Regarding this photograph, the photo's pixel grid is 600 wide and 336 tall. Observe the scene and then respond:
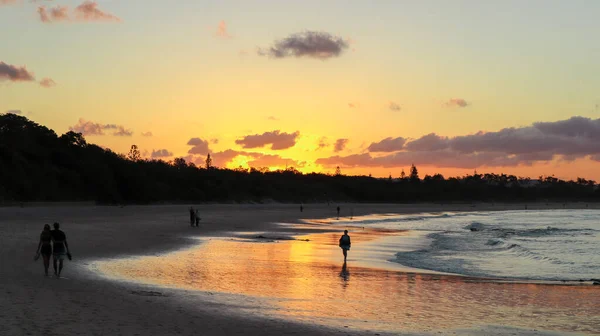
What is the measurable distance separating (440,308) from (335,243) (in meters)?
23.1

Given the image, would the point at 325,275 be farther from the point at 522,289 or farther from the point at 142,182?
the point at 142,182

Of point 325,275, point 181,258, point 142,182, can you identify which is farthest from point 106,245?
point 142,182

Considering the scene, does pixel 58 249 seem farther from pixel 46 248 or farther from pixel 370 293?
pixel 370 293

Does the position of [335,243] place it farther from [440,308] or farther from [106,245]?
[440,308]

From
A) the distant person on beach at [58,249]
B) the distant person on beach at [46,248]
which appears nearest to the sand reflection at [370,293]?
the distant person on beach at [58,249]

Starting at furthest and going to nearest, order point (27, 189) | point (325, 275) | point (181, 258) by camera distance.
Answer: point (27, 189) < point (181, 258) < point (325, 275)

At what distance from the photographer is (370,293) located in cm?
1816

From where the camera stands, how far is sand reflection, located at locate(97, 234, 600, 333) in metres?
14.4

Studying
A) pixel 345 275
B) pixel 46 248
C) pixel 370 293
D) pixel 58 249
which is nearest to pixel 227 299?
pixel 370 293

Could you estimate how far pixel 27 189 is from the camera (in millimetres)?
80375

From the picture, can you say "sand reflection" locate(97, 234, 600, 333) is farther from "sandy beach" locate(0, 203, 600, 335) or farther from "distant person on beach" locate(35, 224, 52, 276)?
"distant person on beach" locate(35, 224, 52, 276)

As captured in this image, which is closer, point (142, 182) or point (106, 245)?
point (106, 245)

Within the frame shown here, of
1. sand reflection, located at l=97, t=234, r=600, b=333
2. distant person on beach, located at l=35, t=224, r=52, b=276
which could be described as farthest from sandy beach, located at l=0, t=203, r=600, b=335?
distant person on beach, located at l=35, t=224, r=52, b=276

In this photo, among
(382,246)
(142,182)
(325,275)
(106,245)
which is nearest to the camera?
(325,275)
